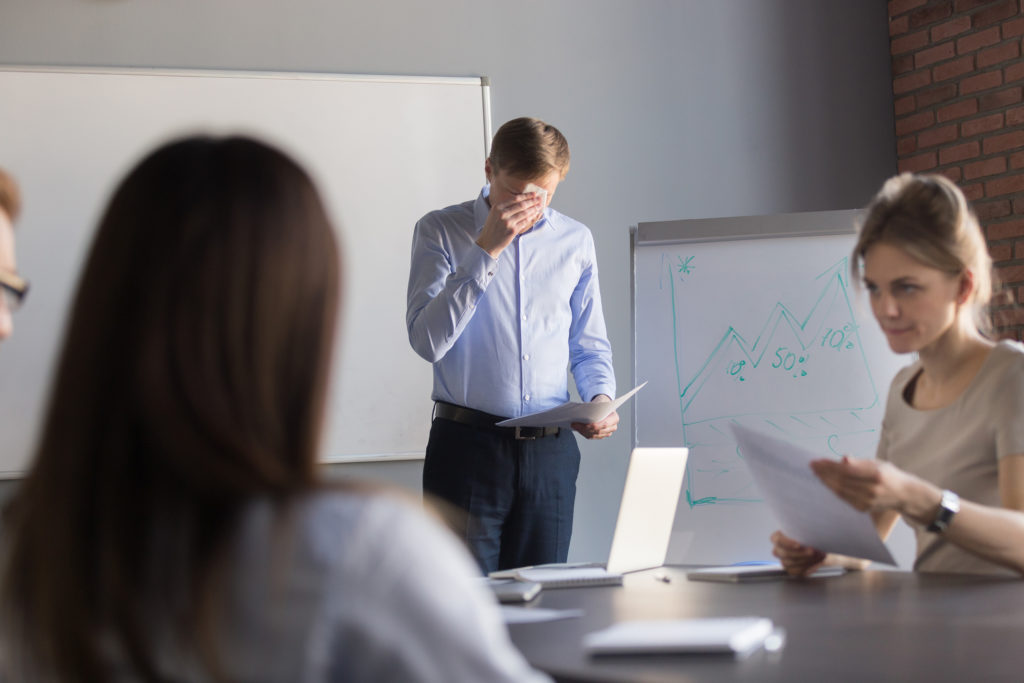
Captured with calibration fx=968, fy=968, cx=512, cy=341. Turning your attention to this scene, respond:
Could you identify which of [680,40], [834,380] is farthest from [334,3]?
[834,380]

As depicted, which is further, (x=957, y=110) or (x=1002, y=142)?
(x=957, y=110)

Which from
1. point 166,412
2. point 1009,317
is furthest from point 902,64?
point 166,412

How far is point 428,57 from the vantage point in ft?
10.5

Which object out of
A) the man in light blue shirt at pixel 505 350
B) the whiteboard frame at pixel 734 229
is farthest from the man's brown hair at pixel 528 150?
the whiteboard frame at pixel 734 229

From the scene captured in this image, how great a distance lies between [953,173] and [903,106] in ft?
1.22

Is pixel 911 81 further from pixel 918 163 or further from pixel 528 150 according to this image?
pixel 528 150

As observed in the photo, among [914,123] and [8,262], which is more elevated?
[914,123]

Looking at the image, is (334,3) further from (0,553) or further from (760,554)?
(0,553)

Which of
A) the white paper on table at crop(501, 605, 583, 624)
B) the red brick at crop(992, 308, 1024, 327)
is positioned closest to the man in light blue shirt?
the white paper on table at crop(501, 605, 583, 624)

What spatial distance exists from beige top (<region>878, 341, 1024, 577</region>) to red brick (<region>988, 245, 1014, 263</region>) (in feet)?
6.02

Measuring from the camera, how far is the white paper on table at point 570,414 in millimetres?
2012

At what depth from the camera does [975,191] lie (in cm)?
329

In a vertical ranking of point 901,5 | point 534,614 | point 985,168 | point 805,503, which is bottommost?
point 534,614

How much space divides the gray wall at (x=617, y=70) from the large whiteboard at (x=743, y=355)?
0.76 m
